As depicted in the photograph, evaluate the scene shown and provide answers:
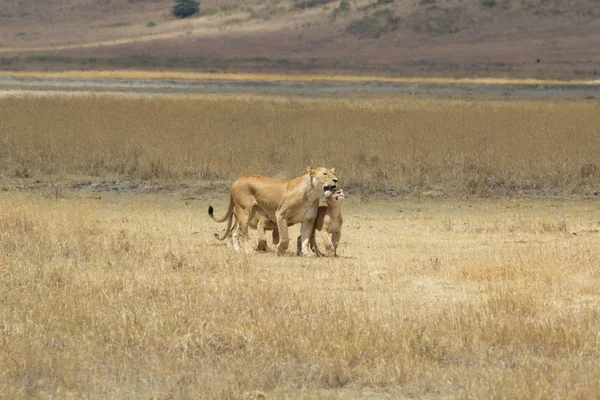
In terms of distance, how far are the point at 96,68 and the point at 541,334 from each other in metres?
68.4

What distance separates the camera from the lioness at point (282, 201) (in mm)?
12773

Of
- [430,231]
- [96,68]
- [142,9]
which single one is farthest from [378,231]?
[142,9]

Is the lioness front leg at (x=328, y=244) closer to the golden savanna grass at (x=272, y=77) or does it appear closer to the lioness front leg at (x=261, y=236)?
the lioness front leg at (x=261, y=236)

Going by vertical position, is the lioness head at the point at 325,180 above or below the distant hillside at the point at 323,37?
above

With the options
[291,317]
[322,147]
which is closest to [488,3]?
[322,147]

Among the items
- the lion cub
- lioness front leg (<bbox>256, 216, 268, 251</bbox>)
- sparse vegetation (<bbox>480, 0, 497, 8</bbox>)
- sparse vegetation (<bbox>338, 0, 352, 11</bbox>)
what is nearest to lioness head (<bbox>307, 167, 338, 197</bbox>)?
the lion cub

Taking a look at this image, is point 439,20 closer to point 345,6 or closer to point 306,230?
point 345,6

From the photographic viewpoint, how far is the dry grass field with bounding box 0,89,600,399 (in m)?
7.84

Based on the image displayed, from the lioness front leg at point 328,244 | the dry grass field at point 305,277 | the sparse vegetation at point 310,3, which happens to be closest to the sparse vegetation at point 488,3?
the sparse vegetation at point 310,3

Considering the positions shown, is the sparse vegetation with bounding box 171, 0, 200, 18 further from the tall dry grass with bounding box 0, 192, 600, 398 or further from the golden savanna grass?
the tall dry grass with bounding box 0, 192, 600, 398

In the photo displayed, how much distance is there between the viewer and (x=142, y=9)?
113 m

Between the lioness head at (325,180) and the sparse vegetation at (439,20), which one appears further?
the sparse vegetation at (439,20)

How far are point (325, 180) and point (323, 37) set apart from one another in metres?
81.4

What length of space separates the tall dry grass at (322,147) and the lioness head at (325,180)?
769 centimetres
